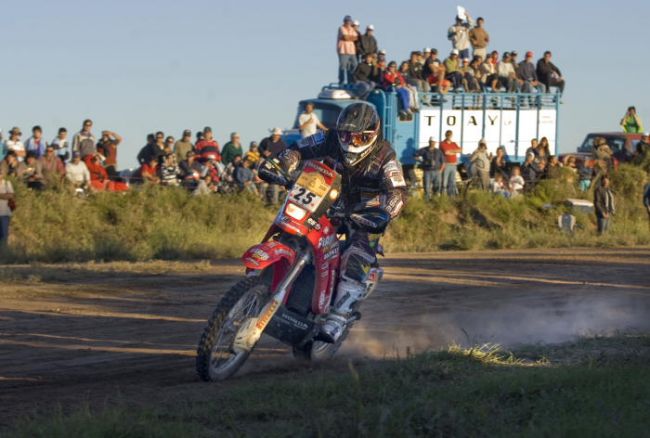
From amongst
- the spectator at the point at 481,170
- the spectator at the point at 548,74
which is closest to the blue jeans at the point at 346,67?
the spectator at the point at 481,170

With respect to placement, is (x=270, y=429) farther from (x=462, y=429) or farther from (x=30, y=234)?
(x=30, y=234)

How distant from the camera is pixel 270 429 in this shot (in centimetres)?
604

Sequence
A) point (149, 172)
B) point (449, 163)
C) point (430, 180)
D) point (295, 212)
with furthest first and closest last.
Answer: point (449, 163) < point (430, 180) < point (149, 172) < point (295, 212)

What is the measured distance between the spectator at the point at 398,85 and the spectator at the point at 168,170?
5.73 m

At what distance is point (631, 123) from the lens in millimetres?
32062

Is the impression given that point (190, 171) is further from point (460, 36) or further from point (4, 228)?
point (460, 36)

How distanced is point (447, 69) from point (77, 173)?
10.4m

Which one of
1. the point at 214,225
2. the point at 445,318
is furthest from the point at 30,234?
the point at 445,318

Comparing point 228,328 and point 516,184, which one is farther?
point 516,184

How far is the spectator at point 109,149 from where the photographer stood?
878 inches

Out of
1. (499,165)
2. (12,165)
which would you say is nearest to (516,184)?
(499,165)

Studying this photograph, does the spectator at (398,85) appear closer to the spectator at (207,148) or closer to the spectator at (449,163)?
the spectator at (449,163)

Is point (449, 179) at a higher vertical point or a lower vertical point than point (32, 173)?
lower

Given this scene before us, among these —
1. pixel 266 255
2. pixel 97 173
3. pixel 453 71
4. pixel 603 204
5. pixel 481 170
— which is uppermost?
pixel 453 71
